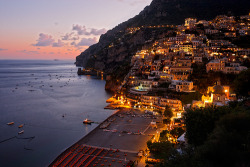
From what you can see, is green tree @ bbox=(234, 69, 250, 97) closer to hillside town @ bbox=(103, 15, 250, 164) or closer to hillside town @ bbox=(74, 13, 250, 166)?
hillside town @ bbox=(74, 13, 250, 166)

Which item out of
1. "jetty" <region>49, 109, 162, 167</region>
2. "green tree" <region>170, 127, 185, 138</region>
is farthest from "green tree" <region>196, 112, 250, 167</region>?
"green tree" <region>170, 127, 185, 138</region>

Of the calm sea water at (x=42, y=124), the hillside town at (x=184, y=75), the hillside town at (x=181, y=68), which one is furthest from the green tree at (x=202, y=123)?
the calm sea water at (x=42, y=124)

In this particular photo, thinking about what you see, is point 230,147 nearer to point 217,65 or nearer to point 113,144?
point 113,144

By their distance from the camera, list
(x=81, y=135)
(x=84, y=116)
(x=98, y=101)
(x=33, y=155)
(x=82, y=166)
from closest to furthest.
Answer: (x=82, y=166) → (x=33, y=155) → (x=81, y=135) → (x=84, y=116) → (x=98, y=101)

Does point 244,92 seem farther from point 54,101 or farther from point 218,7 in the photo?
point 218,7

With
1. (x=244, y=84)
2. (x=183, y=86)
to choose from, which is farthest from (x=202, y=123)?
(x=183, y=86)

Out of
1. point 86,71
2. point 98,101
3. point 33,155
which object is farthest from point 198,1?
point 33,155

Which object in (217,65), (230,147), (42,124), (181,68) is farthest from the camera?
(181,68)

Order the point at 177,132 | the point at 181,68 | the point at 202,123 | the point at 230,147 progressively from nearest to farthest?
the point at 230,147 → the point at 202,123 → the point at 177,132 → the point at 181,68
